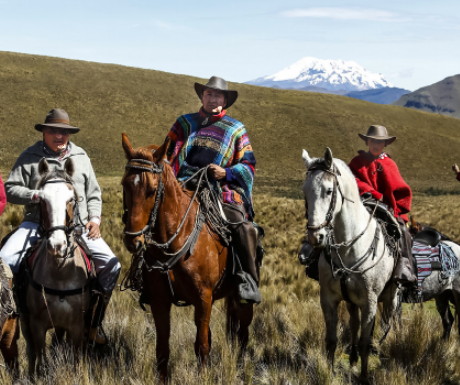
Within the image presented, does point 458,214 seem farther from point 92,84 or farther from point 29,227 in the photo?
point 92,84

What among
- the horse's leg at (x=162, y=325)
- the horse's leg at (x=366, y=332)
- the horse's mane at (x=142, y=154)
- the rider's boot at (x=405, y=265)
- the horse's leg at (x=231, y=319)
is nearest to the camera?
→ the horse's mane at (x=142, y=154)

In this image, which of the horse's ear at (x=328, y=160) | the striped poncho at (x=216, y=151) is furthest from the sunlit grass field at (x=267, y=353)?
the horse's ear at (x=328, y=160)

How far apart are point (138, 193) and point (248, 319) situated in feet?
9.27

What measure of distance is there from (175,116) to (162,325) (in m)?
69.5

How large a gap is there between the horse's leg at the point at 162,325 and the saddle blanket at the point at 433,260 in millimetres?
3386

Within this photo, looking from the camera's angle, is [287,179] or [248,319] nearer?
[248,319]

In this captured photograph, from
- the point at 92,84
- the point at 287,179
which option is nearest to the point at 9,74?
the point at 92,84

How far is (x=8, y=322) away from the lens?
16.6ft

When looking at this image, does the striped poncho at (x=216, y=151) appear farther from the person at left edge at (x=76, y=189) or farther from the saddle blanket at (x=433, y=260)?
the saddle blanket at (x=433, y=260)

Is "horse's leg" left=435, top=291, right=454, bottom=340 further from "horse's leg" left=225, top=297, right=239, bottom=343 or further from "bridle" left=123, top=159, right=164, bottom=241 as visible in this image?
"bridle" left=123, top=159, right=164, bottom=241

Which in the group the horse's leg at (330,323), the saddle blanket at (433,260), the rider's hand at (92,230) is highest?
Answer: the rider's hand at (92,230)

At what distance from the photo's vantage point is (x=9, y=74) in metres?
72.6

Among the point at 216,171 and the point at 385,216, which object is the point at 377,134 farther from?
the point at 216,171

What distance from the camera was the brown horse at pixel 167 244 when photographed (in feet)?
14.2
